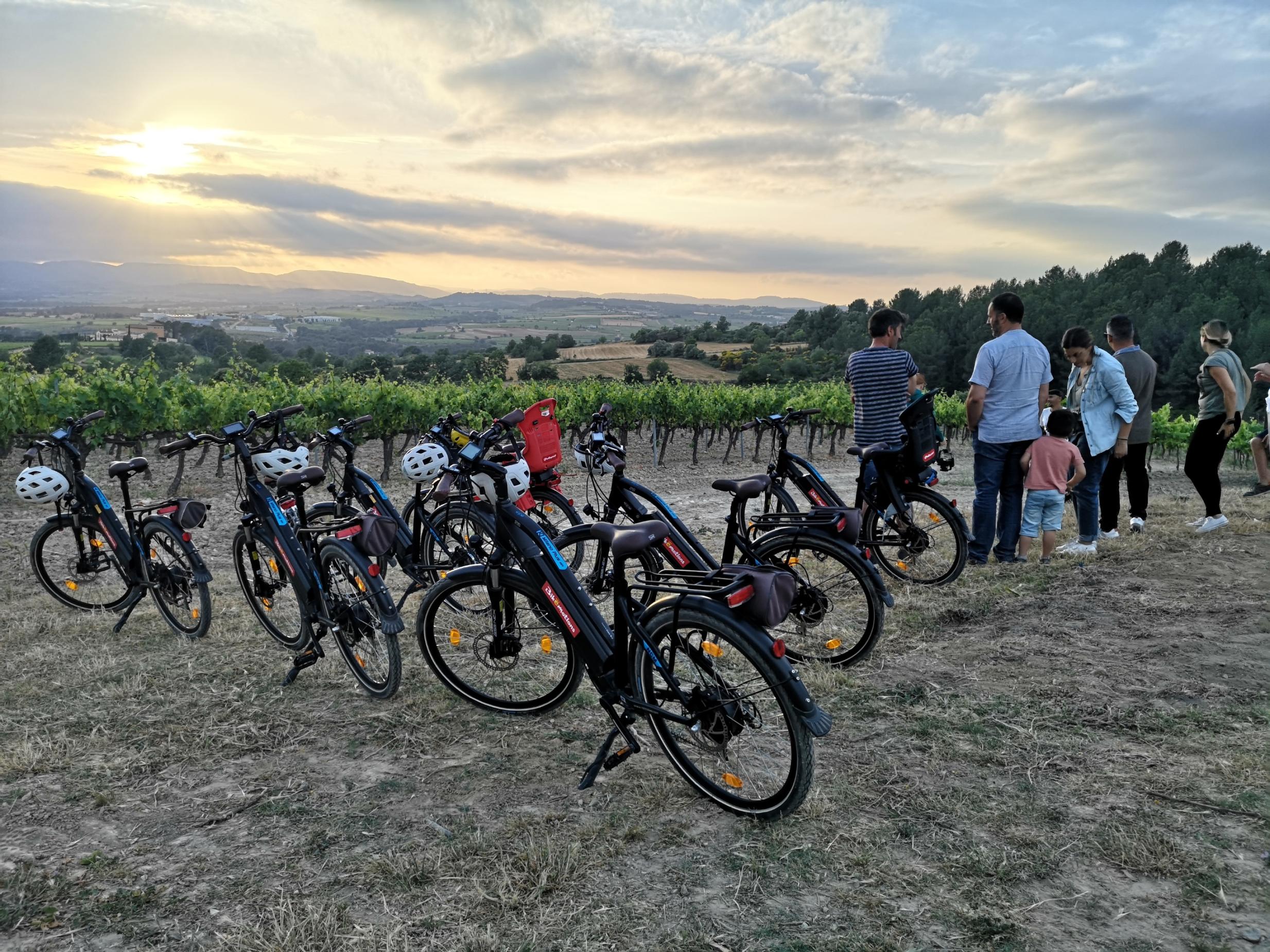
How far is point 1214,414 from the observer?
707 cm

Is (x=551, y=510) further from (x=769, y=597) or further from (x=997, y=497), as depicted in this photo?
(x=769, y=597)

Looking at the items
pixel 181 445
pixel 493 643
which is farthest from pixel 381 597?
pixel 181 445

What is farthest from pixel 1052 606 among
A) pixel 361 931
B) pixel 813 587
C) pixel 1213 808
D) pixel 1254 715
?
pixel 361 931

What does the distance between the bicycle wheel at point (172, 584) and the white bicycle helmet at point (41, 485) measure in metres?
0.68

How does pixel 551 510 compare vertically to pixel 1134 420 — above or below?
below

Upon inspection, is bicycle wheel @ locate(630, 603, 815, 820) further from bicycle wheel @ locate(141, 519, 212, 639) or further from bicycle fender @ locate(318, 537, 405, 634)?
bicycle wheel @ locate(141, 519, 212, 639)

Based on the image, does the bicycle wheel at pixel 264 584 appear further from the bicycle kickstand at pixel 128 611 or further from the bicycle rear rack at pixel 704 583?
the bicycle rear rack at pixel 704 583

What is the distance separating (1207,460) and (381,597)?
696cm

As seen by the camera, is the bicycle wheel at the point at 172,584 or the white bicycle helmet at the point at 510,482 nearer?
the white bicycle helmet at the point at 510,482

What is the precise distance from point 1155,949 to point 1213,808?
0.90m

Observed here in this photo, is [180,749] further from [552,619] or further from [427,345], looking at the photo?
[427,345]

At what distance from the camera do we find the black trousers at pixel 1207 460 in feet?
23.5

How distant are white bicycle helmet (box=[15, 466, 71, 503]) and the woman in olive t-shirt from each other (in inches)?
324

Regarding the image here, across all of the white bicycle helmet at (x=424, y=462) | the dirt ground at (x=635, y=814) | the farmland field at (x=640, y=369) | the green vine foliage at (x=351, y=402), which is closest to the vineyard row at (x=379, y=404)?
the green vine foliage at (x=351, y=402)
